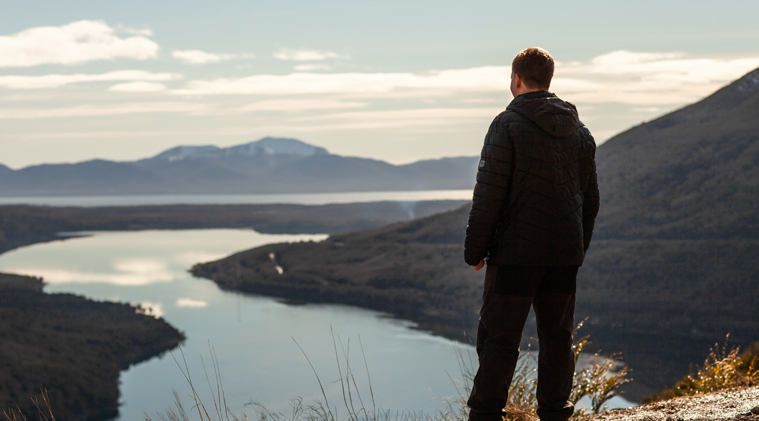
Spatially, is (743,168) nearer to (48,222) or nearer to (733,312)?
(733,312)

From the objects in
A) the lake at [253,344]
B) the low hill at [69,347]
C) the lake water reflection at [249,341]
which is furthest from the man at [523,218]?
the low hill at [69,347]

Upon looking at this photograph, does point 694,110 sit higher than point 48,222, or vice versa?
point 694,110

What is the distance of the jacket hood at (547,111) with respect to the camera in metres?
3.17

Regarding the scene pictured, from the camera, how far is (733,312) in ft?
184

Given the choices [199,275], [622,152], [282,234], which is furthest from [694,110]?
[282,234]

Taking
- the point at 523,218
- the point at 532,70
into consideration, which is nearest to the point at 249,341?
the point at 523,218

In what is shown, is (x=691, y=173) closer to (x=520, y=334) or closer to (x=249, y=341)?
(x=249, y=341)

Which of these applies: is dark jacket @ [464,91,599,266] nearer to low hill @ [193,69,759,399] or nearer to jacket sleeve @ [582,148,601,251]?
jacket sleeve @ [582,148,601,251]

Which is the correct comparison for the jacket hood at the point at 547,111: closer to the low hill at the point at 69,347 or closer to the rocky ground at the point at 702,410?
the rocky ground at the point at 702,410

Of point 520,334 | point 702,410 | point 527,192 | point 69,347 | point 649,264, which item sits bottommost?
point 69,347

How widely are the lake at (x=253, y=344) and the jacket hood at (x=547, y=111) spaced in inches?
726

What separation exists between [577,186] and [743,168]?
78513 millimetres

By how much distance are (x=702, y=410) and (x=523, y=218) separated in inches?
73.5

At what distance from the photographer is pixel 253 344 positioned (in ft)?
209
